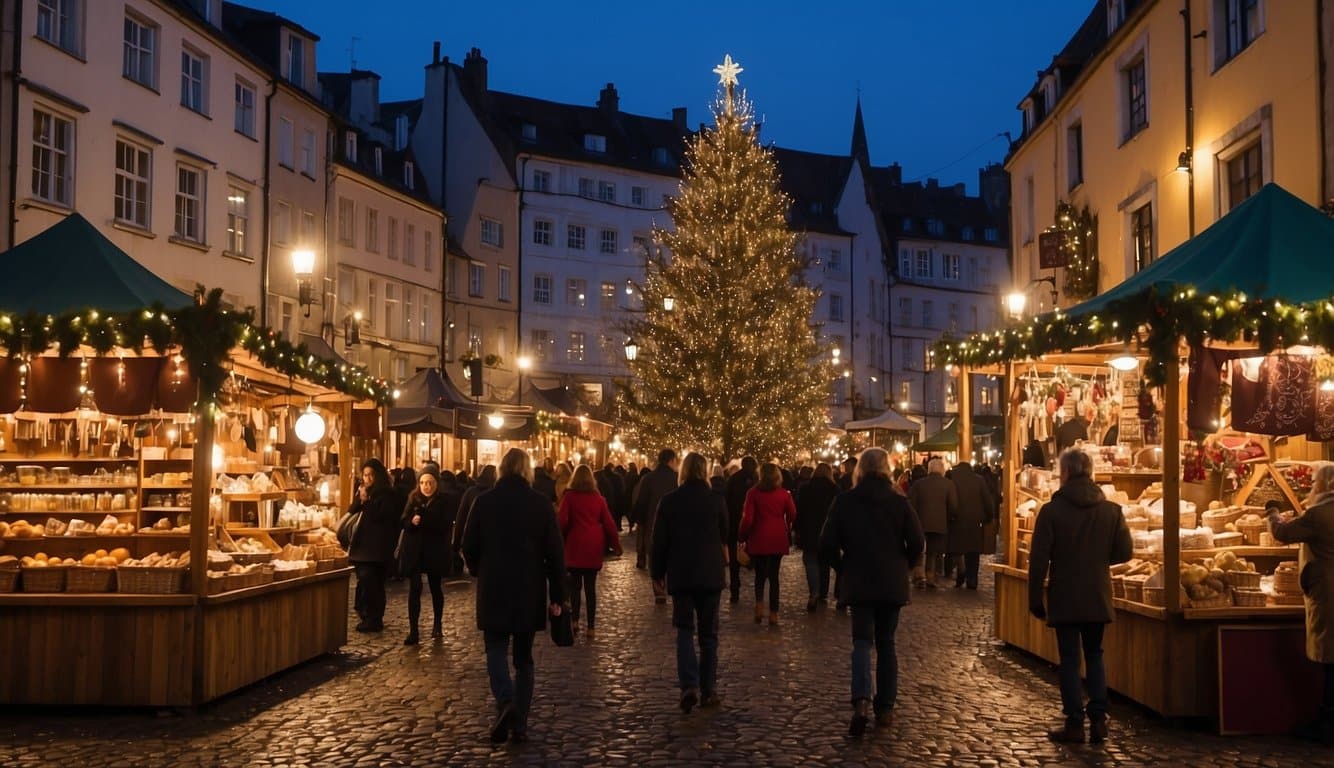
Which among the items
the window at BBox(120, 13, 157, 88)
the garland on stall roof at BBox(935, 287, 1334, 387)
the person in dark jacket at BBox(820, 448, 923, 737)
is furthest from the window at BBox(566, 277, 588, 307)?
the person in dark jacket at BBox(820, 448, 923, 737)

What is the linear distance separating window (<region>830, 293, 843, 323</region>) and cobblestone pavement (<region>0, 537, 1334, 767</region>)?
64.6 metres

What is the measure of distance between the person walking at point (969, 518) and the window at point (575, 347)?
44.3 metres

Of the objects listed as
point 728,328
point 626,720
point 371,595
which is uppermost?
point 728,328

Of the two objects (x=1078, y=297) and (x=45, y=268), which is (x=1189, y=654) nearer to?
(x=45, y=268)

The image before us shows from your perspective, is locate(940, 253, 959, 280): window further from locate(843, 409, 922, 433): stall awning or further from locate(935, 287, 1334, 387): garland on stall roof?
locate(935, 287, 1334, 387): garland on stall roof

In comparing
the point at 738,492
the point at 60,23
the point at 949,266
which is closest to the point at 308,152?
the point at 60,23

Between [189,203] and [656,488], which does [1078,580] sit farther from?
[189,203]

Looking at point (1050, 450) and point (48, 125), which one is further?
point (48, 125)

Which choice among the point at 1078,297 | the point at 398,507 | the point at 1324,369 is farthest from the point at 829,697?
the point at 1078,297

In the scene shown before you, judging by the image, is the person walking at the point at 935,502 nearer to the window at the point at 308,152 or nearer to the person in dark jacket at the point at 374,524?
the person in dark jacket at the point at 374,524

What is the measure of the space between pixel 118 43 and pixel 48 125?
3.39 metres

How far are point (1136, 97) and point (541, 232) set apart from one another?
136ft

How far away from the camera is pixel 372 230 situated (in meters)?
48.2

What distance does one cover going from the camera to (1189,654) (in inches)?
420
